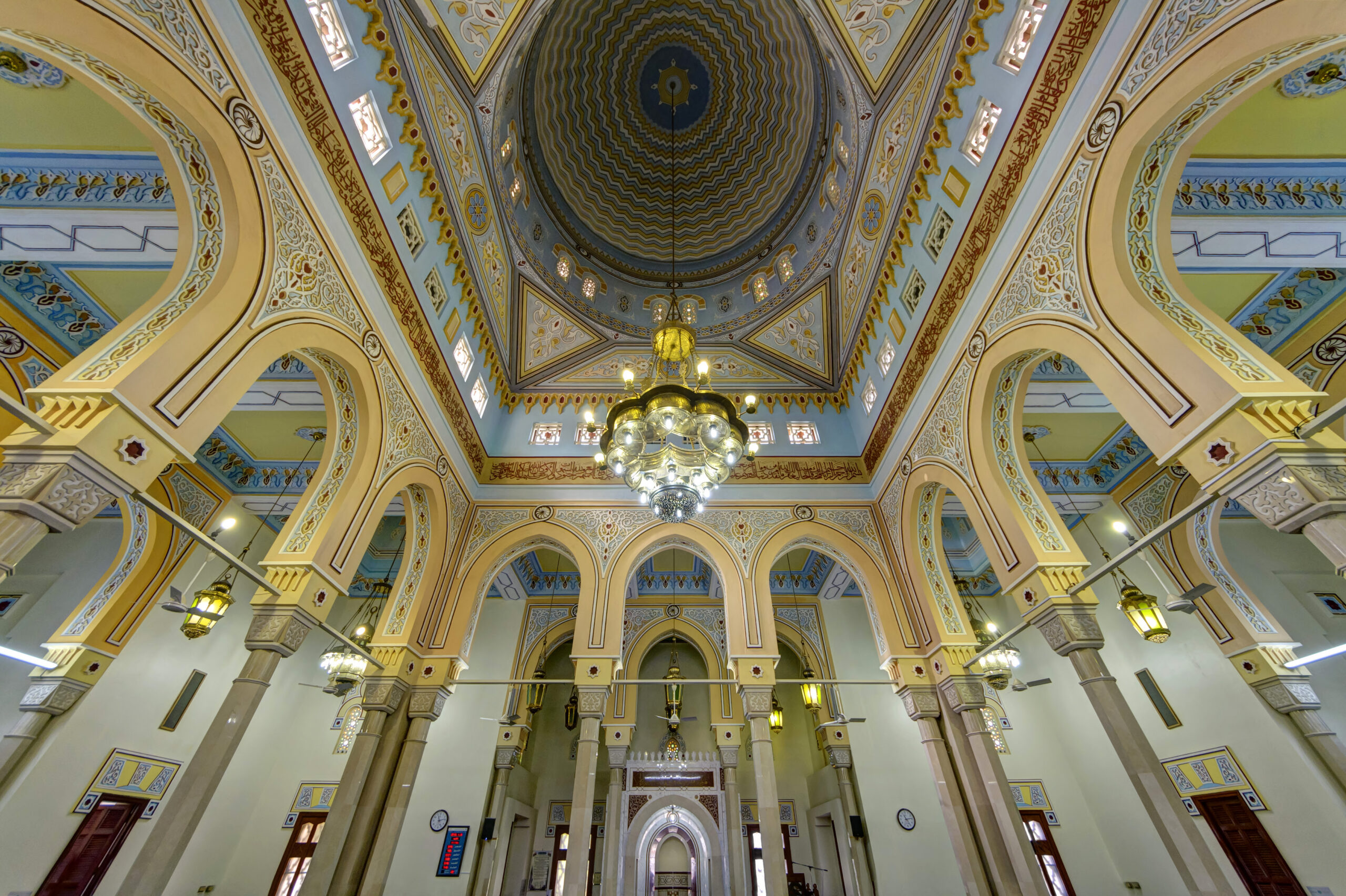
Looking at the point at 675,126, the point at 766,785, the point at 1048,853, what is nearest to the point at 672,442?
the point at 766,785

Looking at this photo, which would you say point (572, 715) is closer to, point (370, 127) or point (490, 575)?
point (490, 575)

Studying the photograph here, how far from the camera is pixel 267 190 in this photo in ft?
15.6

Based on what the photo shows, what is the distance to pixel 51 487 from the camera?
10.9ft

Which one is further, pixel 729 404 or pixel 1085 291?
pixel 729 404

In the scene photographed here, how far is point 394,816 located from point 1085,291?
9525 millimetres

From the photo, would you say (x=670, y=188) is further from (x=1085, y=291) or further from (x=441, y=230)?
(x=1085, y=291)

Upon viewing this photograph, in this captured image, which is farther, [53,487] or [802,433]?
[802,433]

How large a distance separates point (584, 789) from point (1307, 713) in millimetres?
9440

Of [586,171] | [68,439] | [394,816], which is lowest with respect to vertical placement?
[394,816]

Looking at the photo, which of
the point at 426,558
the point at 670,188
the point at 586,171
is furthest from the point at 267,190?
the point at 670,188

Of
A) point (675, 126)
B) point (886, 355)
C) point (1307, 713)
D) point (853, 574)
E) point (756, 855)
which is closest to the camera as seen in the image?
point (1307, 713)

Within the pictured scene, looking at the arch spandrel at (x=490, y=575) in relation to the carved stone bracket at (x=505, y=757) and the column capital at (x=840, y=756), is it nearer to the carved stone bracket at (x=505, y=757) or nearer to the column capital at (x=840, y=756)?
the carved stone bracket at (x=505, y=757)

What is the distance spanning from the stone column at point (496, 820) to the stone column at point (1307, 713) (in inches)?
498

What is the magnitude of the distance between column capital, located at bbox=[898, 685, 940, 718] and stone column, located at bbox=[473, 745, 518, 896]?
8284mm
